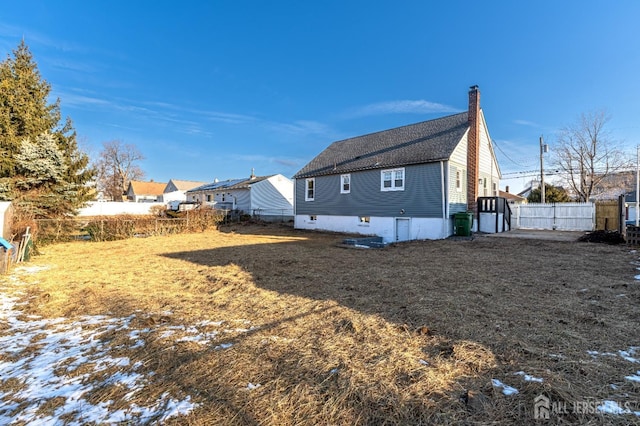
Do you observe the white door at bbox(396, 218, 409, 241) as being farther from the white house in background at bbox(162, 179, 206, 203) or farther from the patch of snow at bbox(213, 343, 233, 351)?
the white house in background at bbox(162, 179, 206, 203)

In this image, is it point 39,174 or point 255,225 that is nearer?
point 39,174

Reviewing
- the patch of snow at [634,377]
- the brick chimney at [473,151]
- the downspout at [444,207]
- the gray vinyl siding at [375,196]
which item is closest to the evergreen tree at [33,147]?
the gray vinyl siding at [375,196]

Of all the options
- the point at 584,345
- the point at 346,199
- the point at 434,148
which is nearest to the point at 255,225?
the point at 346,199

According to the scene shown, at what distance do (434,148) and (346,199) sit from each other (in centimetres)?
620

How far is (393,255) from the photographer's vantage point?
1059 centimetres

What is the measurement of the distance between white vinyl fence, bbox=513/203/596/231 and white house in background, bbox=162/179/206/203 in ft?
152

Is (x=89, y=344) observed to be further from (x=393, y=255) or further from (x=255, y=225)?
(x=255, y=225)

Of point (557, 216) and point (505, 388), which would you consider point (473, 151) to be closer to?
point (557, 216)

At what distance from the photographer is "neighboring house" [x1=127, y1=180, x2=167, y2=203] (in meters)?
52.6

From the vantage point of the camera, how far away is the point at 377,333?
387 cm

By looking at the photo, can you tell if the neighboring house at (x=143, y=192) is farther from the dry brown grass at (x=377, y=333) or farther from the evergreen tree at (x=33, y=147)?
the dry brown grass at (x=377, y=333)

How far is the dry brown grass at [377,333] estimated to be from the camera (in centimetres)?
244

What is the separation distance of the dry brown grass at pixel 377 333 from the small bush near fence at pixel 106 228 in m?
8.17

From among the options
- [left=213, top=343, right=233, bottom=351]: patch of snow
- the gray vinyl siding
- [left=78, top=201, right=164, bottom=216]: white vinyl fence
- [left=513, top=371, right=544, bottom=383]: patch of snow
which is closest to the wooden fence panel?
the gray vinyl siding
